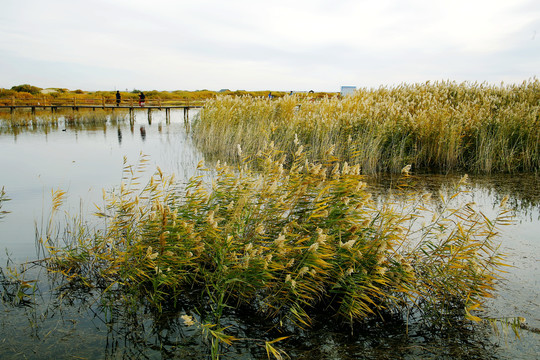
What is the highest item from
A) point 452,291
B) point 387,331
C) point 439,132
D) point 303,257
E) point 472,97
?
point 472,97

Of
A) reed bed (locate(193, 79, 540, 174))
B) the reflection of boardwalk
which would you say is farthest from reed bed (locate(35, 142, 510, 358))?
the reflection of boardwalk

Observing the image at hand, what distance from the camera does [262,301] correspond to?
3.71 metres

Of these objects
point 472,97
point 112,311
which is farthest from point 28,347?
point 472,97

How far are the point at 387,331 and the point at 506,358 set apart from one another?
37.9 inches

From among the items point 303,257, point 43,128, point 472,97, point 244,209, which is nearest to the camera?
point 303,257

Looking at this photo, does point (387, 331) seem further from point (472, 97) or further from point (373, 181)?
point (472, 97)

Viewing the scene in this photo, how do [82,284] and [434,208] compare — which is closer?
[82,284]

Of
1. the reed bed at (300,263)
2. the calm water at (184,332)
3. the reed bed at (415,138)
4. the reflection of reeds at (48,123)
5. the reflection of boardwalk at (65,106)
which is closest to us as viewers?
the calm water at (184,332)

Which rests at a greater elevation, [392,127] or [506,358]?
[392,127]

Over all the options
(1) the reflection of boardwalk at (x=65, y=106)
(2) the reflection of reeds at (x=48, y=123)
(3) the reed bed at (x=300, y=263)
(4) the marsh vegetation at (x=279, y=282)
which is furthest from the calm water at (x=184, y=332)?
(1) the reflection of boardwalk at (x=65, y=106)

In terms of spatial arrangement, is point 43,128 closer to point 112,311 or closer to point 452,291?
point 112,311

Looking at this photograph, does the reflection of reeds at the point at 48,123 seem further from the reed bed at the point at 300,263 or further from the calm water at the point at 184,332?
the reed bed at the point at 300,263

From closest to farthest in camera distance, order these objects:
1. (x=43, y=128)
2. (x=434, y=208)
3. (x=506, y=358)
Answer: (x=506, y=358), (x=434, y=208), (x=43, y=128)

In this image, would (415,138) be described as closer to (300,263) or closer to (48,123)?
(300,263)
